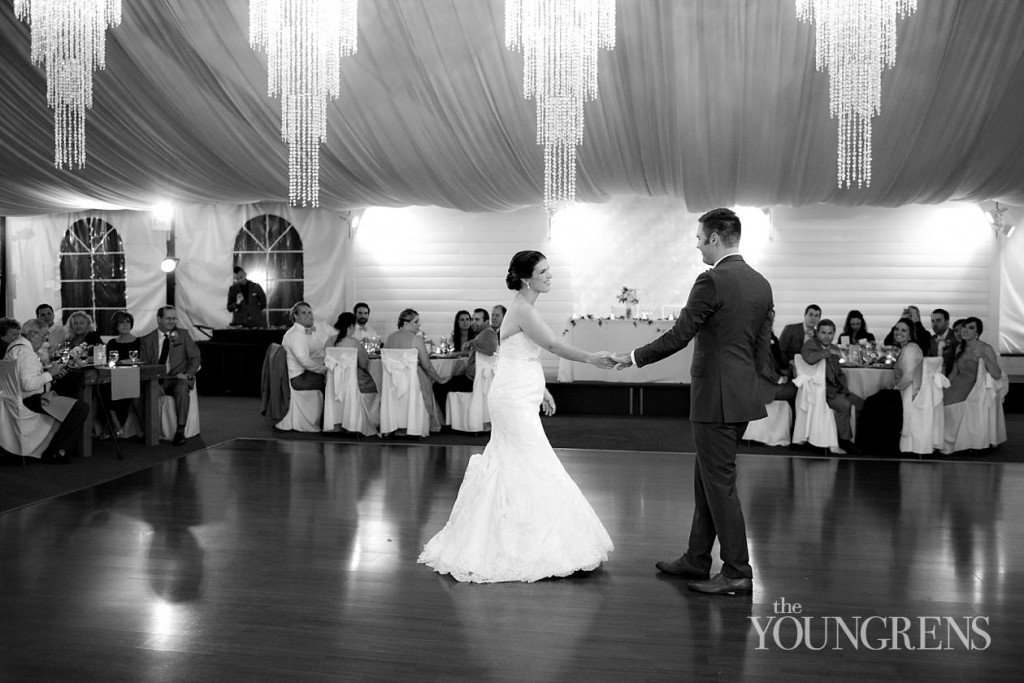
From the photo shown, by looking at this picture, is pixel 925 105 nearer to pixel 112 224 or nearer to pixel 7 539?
pixel 7 539

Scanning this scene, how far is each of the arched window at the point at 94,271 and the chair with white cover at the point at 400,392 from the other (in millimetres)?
6368

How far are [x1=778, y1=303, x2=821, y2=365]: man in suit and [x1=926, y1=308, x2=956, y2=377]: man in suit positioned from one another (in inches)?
40.7

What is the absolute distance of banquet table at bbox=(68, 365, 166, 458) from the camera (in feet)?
22.7

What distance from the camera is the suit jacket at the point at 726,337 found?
11.6 feet

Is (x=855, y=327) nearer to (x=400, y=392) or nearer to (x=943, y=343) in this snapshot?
(x=943, y=343)

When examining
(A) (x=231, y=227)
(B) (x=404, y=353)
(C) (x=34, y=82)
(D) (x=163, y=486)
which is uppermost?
(C) (x=34, y=82)

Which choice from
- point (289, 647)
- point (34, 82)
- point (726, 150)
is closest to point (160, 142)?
point (34, 82)

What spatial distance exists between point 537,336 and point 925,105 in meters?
5.13

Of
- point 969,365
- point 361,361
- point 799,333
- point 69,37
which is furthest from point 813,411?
point 69,37

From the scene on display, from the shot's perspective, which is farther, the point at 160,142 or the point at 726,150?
the point at 160,142

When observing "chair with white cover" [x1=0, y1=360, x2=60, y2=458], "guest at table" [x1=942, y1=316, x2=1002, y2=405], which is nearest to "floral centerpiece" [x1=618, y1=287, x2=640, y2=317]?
"guest at table" [x1=942, y1=316, x2=1002, y2=405]

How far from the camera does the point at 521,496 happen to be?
12.7ft

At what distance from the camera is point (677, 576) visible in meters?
3.84

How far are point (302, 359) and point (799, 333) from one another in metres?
4.75
